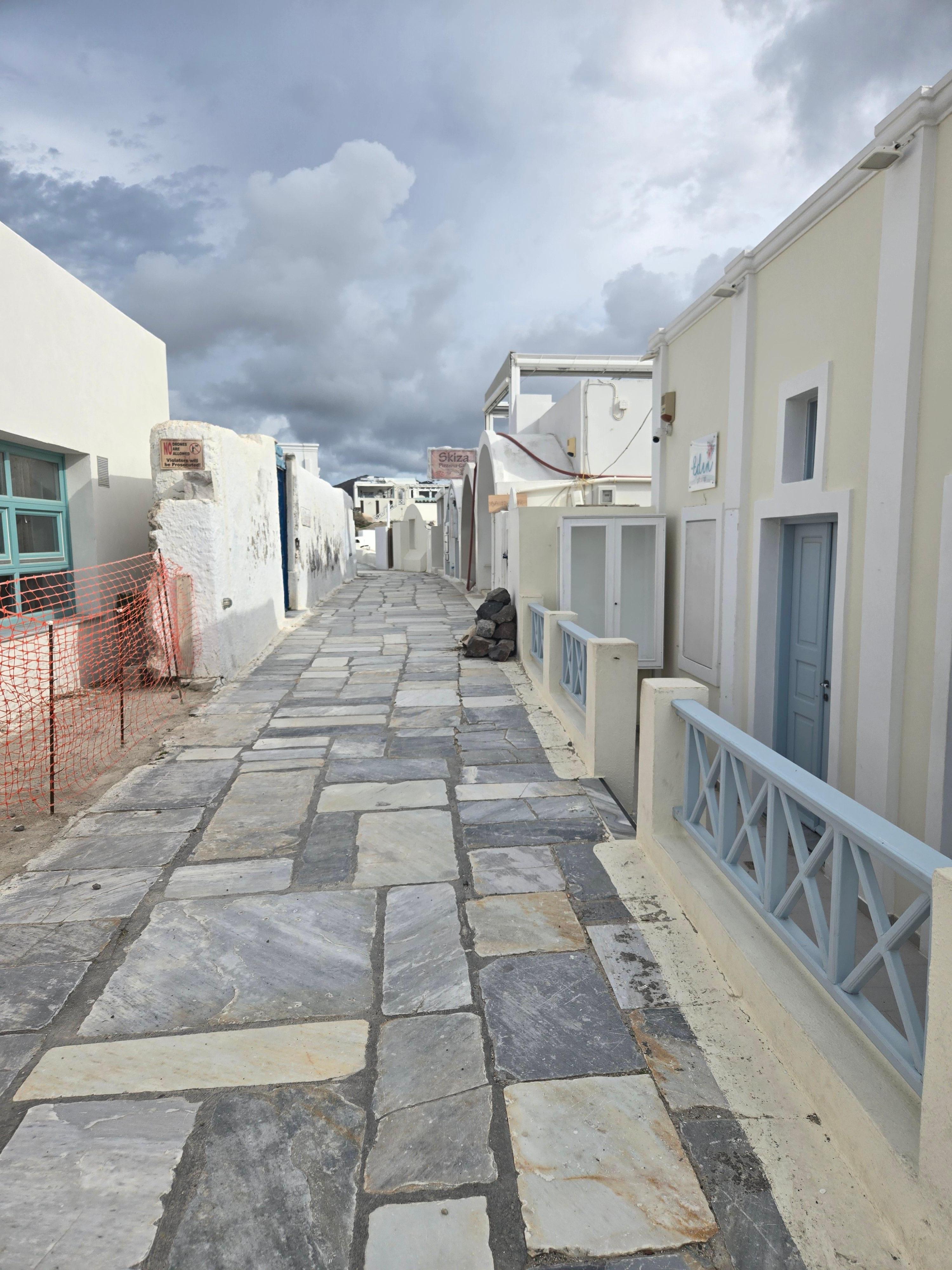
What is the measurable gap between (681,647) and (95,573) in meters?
6.11

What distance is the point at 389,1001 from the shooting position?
8.77ft

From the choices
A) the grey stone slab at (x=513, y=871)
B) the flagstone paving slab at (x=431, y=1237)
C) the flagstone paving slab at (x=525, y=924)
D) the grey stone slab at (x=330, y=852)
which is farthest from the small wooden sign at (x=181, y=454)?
the flagstone paving slab at (x=431, y=1237)

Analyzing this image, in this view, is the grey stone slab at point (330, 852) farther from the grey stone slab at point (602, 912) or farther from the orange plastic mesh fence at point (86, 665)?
the orange plastic mesh fence at point (86, 665)

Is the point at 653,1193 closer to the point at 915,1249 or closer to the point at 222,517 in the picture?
the point at 915,1249

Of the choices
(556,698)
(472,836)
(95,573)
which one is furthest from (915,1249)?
(95,573)

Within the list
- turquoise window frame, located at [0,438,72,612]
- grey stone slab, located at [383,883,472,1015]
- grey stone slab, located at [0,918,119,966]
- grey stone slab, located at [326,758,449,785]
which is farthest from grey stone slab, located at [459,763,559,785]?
turquoise window frame, located at [0,438,72,612]

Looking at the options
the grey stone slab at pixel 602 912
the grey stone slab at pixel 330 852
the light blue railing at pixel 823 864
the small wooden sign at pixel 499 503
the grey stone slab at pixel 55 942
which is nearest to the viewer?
the light blue railing at pixel 823 864

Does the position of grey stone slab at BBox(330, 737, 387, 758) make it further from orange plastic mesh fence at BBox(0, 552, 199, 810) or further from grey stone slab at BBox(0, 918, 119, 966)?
grey stone slab at BBox(0, 918, 119, 966)

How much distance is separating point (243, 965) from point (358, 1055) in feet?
2.33

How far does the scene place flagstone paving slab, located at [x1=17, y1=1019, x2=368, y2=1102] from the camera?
2273 millimetres

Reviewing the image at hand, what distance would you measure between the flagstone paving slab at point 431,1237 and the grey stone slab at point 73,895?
76.9 inches

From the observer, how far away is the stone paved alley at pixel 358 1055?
181cm

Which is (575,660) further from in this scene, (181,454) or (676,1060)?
(181,454)

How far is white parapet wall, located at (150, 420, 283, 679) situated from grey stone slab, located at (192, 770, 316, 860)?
290 centimetres
